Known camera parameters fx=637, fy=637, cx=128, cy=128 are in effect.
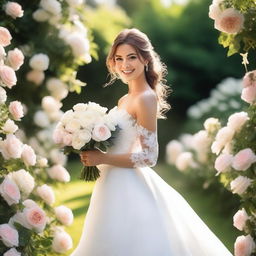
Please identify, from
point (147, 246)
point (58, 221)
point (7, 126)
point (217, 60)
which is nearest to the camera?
point (147, 246)

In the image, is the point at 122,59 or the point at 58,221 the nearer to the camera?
the point at 122,59

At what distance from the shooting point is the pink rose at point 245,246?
14.4 feet

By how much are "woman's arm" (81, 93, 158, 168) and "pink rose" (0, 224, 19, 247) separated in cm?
71

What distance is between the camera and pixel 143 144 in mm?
4473

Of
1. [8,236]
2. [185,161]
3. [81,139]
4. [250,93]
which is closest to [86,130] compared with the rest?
[81,139]

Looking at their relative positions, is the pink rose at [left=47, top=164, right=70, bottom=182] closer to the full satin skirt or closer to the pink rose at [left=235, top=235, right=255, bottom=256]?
the full satin skirt

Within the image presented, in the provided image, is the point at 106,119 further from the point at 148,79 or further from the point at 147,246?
the point at 147,246

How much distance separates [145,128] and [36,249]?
1281 millimetres

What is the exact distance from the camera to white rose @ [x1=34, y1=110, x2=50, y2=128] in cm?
704

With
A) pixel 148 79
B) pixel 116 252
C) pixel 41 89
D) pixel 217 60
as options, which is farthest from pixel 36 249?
pixel 217 60

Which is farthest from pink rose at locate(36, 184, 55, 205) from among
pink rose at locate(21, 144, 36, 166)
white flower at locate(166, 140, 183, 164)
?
white flower at locate(166, 140, 183, 164)

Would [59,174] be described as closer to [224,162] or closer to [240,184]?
[224,162]

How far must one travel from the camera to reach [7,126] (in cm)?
473

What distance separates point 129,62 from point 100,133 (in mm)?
611
